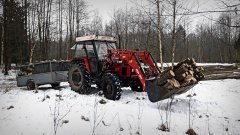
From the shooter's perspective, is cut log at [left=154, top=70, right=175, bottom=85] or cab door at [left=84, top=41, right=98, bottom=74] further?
cab door at [left=84, top=41, right=98, bottom=74]

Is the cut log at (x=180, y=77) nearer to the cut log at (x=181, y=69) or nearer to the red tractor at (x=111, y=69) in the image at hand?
the cut log at (x=181, y=69)

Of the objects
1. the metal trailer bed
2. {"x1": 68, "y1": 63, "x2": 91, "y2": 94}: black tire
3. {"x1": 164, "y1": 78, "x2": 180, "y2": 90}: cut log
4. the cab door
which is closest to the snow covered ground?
{"x1": 164, "y1": 78, "x2": 180, "y2": 90}: cut log

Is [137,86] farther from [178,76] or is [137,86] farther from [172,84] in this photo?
[172,84]

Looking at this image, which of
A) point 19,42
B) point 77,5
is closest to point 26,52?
point 19,42

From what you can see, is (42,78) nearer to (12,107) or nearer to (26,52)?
(12,107)

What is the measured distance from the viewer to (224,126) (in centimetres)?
684

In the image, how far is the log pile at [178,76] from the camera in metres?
7.49

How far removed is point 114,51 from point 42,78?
517 cm

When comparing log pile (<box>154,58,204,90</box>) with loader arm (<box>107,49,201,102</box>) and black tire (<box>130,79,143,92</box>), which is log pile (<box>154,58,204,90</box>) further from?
black tire (<box>130,79,143,92</box>)

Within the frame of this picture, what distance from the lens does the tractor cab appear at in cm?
1061

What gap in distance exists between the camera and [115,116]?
7.24 m

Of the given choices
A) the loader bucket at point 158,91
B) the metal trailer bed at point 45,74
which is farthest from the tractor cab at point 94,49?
the loader bucket at point 158,91

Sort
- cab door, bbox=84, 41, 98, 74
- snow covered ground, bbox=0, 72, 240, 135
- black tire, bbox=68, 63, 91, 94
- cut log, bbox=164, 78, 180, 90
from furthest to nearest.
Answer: cab door, bbox=84, 41, 98, 74 < black tire, bbox=68, 63, 91, 94 < cut log, bbox=164, 78, 180, 90 < snow covered ground, bbox=0, 72, 240, 135

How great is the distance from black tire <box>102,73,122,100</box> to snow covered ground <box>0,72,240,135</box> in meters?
0.38
